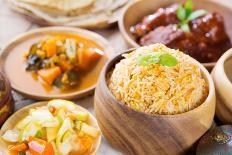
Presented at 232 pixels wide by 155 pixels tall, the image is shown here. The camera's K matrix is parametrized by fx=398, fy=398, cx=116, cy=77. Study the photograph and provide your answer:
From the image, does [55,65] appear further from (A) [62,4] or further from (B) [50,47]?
(A) [62,4]

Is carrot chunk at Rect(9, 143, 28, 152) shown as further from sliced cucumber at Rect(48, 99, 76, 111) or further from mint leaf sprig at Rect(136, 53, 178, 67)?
mint leaf sprig at Rect(136, 53, 178, 67)

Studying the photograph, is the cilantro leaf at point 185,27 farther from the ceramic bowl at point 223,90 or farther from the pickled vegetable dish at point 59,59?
the pickled vegetable dish at point 59,59

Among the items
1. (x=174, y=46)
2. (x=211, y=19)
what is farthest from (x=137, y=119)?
(x=211, y=19)

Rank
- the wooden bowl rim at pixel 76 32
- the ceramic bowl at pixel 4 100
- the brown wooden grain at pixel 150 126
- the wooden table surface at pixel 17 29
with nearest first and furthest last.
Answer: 1. the brown wooden grain at pixel 150 126
2. the ceramic bowl at pixel 4 100
3. the wooden bowl rim at pixel 76 32
4. the wooden table surface at pixel 17 29

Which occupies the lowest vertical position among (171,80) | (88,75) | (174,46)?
(88,75)

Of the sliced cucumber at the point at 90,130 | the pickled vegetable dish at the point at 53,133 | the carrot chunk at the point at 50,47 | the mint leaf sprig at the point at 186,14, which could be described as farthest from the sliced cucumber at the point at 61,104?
the mint leaf sprig at the point at 186,14

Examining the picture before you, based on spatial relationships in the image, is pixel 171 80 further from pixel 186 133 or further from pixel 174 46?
pixel 174 46

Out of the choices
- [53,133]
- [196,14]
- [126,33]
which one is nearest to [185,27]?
[196,14]

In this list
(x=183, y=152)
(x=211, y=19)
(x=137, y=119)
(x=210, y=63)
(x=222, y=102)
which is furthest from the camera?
(x=211, y=19)
